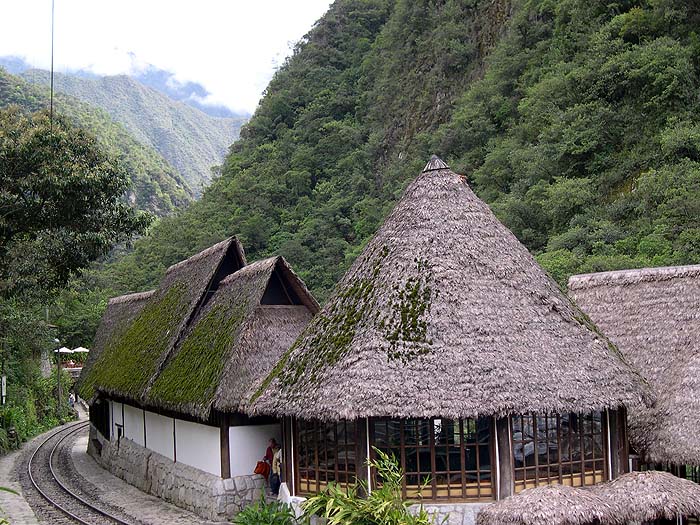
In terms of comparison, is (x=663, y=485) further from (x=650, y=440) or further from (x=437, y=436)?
(x=437, y=436)

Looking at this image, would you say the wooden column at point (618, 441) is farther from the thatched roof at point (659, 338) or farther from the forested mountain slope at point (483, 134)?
the forested mountain slope at point (483, 134)

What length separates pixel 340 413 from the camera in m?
12.5

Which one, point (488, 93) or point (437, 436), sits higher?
point (488, 93)

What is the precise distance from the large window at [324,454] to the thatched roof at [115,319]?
46.4 feet

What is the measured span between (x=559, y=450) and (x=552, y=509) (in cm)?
193

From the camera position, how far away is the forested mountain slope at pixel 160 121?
13612 cm

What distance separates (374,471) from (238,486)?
4.41 m

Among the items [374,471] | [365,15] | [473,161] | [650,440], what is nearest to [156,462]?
[374,471]

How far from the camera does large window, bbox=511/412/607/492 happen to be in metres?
13.4

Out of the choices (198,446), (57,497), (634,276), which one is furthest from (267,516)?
(634,276)

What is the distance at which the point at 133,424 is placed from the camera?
77.4ft

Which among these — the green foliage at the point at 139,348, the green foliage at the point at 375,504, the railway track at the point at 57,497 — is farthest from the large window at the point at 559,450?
the green foliage at the point at 139,348

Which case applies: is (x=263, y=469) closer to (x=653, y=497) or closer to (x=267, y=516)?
(x=267, y=516)

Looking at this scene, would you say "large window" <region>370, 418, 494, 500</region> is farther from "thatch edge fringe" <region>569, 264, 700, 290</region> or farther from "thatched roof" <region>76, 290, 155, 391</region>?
"thatched roof" <region>76, 290, 155, 391</region>
